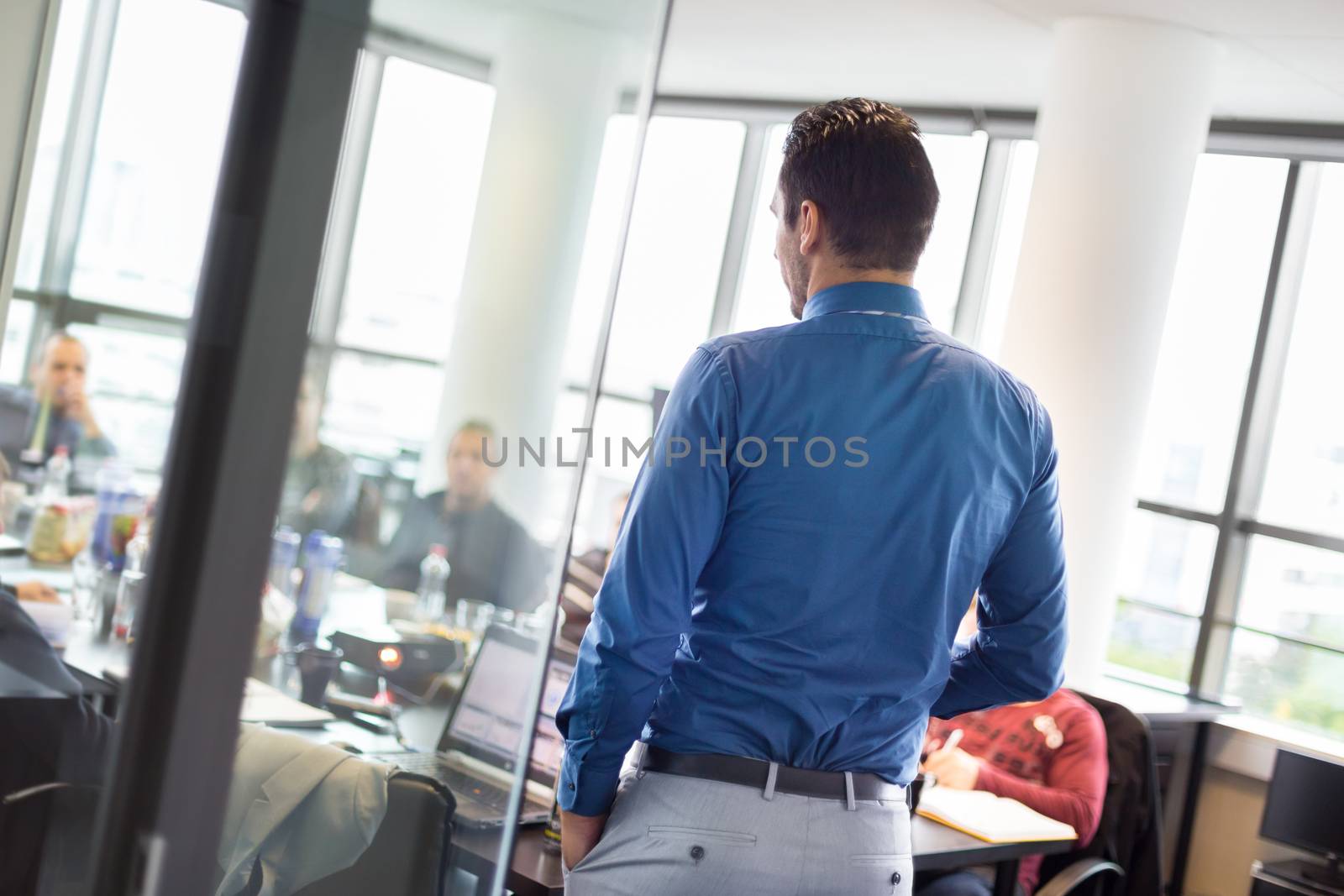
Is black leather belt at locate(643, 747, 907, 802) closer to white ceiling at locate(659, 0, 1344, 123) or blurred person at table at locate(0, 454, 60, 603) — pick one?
blurred person at table at locate(0, 454, 60, 603)

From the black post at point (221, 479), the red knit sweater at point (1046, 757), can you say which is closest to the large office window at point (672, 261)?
the red knit sweater at point (1046, 757)

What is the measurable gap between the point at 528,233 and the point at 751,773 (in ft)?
2.02

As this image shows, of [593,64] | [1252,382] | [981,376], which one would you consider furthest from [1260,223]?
[593,64]

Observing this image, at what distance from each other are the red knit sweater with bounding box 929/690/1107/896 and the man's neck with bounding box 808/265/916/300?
1.77 metres

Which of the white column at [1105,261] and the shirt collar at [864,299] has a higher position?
the white column at [1105,261]

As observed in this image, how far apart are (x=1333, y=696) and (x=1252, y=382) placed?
49.4 inches

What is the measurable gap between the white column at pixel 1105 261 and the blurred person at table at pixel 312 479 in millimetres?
3136

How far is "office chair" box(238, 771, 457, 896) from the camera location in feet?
3.57

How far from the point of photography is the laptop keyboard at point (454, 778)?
3.70 ft

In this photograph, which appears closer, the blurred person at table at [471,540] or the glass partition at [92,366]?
the glass partition at [92,366]

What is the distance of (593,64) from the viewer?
119 centimetres

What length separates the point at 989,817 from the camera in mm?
2564

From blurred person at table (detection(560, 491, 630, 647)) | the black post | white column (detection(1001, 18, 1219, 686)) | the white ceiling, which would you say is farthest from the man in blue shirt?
the white ceiling

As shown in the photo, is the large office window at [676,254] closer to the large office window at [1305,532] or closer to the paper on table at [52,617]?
the large office window at [1305,532]
